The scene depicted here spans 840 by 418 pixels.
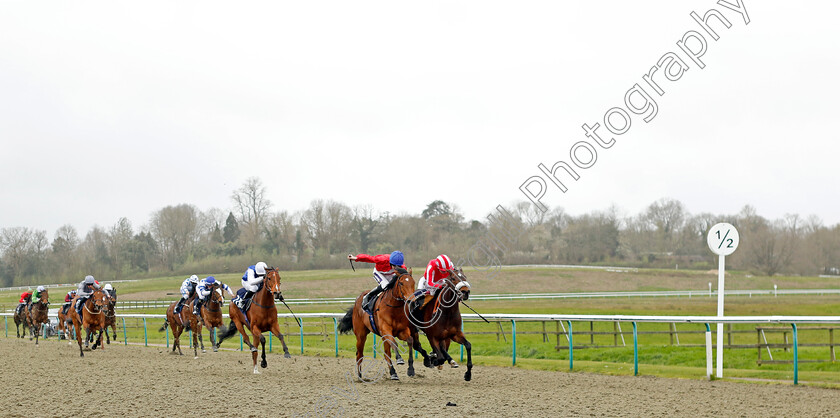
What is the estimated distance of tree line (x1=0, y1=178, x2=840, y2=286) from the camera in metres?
57.9

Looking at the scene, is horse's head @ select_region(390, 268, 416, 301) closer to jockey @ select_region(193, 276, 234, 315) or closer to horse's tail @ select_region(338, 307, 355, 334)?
horse's tail @ select_region(338, 307, 355, 334)

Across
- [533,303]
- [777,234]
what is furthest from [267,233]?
[777,234]

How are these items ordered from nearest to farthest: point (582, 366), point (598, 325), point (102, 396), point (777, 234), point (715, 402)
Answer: point (715, 402) → point (102, 396) → point (582, 366) → point (598, 325) → point (777, 234)

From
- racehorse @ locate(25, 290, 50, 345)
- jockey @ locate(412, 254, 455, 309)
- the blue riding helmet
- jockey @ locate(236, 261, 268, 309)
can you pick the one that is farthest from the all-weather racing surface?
racehorse @ locate(25, 290, 50, 345)

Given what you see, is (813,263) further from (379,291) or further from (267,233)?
(379,291)

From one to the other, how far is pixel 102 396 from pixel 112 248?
6394 centimetres

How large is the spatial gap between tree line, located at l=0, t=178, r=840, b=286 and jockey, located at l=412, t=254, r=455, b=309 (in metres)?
43.1

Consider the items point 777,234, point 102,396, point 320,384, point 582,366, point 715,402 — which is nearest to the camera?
point 715,402

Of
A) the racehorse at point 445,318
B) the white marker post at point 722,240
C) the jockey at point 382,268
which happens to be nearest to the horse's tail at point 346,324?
the jockey at point 382,268

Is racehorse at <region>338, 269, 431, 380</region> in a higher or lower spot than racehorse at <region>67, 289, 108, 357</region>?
higher

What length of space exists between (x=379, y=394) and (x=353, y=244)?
2069 inches

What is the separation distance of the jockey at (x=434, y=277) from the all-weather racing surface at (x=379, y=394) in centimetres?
119

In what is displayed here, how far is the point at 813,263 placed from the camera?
61.2 meters

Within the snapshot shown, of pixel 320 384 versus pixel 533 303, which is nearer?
pixel 320 384
